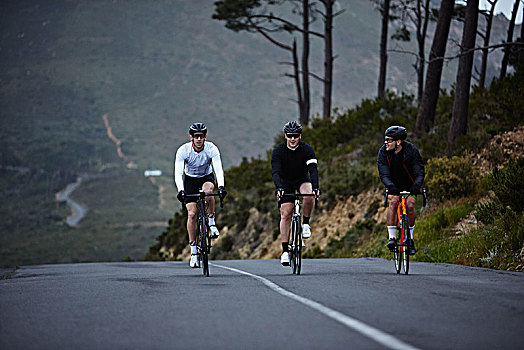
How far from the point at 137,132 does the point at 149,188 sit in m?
33.5

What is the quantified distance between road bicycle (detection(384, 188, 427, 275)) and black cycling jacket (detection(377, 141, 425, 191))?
0.80 feet

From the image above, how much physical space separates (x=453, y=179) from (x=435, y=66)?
7298 mm

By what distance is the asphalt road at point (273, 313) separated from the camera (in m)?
6.65

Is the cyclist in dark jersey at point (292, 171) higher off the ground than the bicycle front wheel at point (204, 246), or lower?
higher

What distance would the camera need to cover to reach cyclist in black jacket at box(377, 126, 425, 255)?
12.5 meters

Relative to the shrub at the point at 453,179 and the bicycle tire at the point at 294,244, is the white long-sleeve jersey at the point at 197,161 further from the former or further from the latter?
the shrub at the point at 453,179

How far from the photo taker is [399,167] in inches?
501

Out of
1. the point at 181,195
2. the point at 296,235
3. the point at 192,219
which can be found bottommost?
the point at 296,235

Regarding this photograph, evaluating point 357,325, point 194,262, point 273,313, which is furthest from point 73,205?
point 357,325

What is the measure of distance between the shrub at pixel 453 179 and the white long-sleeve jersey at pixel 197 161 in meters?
8.26

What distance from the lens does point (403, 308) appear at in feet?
27.2

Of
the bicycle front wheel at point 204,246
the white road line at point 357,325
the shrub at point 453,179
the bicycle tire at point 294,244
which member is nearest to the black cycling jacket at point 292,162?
the bicycle tire at point 294,244

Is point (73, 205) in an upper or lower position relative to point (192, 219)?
upper

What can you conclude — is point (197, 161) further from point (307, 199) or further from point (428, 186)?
point (428, 186)
